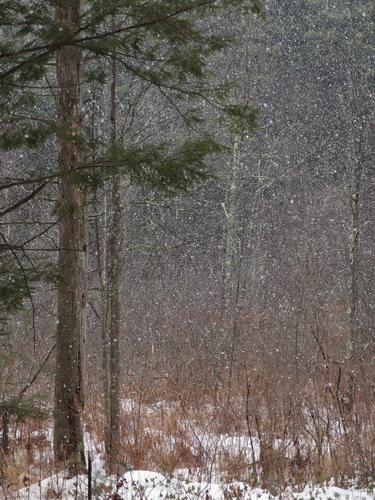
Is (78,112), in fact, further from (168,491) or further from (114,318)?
(168,491)

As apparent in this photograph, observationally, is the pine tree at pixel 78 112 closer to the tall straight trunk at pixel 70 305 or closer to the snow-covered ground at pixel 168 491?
the tall straight trunk at pixel 70 305

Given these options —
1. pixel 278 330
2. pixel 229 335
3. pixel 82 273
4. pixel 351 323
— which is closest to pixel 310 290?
pixel 351 323

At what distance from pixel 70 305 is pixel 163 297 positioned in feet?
27.5

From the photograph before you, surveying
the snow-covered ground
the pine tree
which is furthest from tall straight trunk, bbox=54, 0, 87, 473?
the snow-covered ground

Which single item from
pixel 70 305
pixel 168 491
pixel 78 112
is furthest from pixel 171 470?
pixel 78 112

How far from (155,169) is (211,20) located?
12.7m

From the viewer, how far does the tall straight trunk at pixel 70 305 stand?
6.71m

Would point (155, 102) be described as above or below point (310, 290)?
above

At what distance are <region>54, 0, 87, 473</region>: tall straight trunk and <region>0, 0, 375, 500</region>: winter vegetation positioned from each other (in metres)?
0.02

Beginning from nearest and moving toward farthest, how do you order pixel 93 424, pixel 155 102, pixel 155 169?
1. pixel 155 169
2. pixel 93 424
3. pixel 155 102

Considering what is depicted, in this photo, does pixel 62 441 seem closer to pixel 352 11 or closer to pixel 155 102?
pixel 352 11

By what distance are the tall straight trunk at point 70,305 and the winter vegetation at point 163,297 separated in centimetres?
2

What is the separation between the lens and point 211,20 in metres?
16.4

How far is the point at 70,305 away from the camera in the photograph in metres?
6.79
